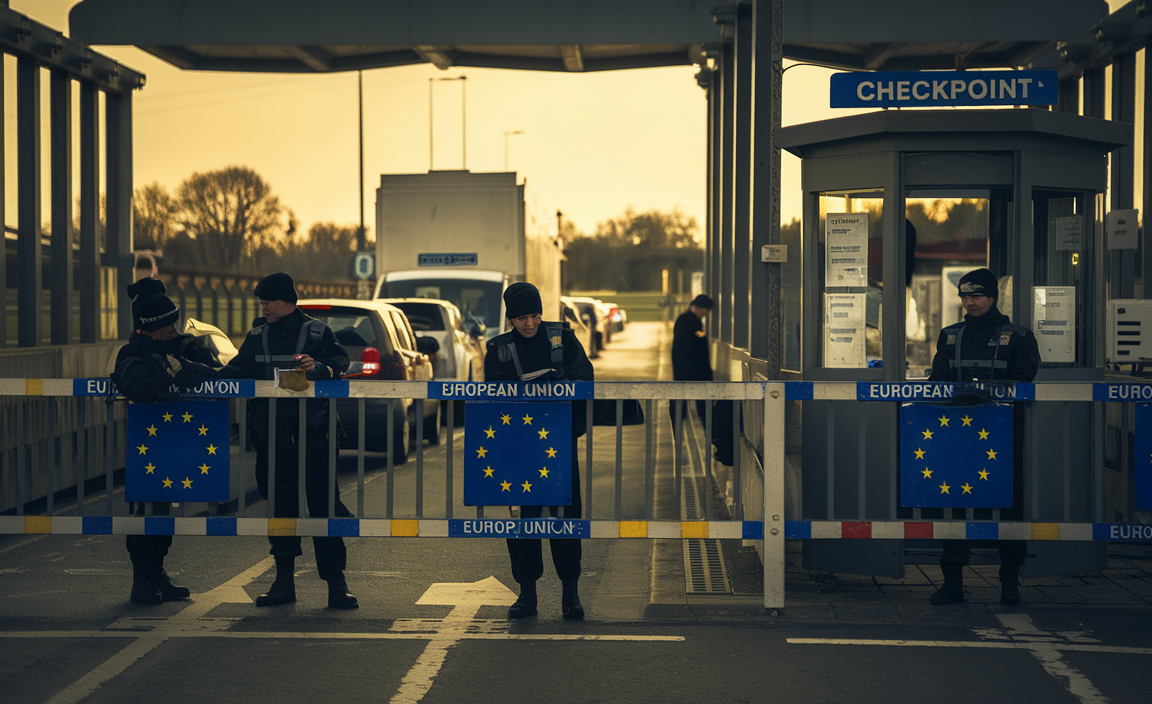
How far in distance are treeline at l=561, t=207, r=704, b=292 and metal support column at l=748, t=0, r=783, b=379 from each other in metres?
107

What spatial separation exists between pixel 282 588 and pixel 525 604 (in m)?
1.30

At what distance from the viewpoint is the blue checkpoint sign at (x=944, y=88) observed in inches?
305

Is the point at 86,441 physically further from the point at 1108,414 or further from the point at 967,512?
the point at 1108,414

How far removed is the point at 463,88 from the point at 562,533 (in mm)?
49245

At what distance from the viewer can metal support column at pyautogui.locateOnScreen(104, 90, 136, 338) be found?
44.2 feet

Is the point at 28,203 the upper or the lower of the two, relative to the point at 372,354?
upper

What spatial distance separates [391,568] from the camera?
778 cm

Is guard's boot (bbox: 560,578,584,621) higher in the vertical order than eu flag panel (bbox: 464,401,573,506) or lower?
lower

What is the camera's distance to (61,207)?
11758 mm

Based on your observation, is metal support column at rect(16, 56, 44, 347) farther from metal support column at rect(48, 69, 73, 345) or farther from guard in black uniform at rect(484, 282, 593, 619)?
guard in black uniform at rect(484, 282, 593, 619)

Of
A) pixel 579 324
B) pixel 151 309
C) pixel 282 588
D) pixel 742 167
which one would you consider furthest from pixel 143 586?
pixel 579 324

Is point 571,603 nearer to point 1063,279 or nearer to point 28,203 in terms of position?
point 1063,279

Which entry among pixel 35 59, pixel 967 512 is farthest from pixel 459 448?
pixel 967 512

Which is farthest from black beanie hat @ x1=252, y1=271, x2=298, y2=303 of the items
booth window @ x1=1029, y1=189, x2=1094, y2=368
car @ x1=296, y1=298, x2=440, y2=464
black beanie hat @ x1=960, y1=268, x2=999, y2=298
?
car @ x1=296, y1=298, x2=440, y2=464
